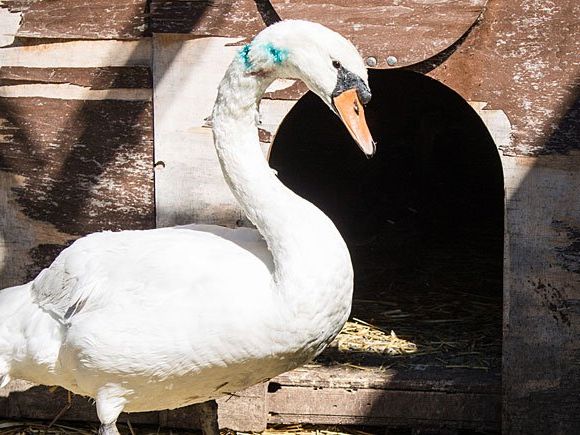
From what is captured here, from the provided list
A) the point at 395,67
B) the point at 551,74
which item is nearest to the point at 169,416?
the point at 395,67

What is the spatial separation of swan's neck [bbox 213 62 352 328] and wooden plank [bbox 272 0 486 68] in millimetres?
737

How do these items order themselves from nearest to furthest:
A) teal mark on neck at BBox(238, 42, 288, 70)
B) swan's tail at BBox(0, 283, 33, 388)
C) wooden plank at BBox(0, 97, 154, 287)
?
1. teal mark on neck at BBox(238, 42, 288, 70)
2. swan's tail at BBox(0, 283, 33, 388)
3. wooden plank at BBox(0, 97, 154, 287)

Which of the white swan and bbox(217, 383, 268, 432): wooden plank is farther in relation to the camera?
bbox(217, 383, 268, 432): wooden plank

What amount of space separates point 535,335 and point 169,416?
1.60 m

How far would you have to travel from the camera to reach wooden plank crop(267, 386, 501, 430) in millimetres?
4930

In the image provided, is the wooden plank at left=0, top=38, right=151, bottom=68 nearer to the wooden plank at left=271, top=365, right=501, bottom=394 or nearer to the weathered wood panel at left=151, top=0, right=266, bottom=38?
the weathered wood panel at left=151, top=0, right=266, bottom=38

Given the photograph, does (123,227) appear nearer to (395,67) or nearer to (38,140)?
(38,140)

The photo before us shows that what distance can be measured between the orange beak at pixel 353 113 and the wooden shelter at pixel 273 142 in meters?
0.86

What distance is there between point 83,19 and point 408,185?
362 centimetres

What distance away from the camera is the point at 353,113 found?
12.4 ft

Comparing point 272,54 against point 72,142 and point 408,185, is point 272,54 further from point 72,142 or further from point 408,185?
point 408,185

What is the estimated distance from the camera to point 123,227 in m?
5.04

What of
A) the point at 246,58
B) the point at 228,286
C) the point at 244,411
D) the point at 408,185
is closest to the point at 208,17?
the point at 246,58

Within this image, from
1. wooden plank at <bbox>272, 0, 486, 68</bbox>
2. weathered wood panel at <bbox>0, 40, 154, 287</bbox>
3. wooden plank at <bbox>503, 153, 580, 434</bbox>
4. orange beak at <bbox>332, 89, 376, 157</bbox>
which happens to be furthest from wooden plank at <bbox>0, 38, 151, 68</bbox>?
wooden plank at <bbox>503, 153, 580, 434</bbox>
